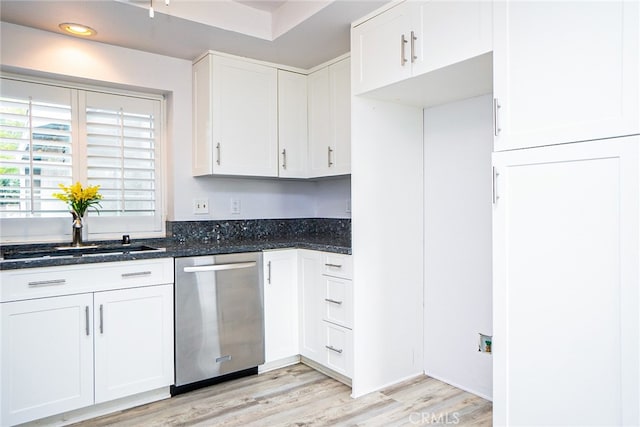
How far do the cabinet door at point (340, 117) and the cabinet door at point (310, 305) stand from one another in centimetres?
65

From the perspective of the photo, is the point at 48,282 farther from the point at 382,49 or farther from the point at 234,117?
the point at 382,49

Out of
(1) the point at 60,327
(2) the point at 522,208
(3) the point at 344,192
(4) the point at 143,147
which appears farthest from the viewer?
(3) the point at 344,192

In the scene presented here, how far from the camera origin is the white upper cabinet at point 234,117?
9.43 feet

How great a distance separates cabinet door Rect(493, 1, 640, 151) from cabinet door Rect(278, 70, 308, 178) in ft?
5.70

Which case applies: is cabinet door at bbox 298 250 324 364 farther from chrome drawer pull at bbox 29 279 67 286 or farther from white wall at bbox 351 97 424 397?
chrome drawer pull at bbox 29 279 67 286

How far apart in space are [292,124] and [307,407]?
1.95m

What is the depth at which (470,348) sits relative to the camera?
2.54 meters

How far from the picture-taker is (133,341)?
2.35 m

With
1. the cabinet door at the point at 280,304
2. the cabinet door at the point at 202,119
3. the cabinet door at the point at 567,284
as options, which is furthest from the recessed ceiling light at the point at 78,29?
the cabinet door at the point at 567,284

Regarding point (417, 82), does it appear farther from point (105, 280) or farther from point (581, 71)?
point (105, 280)

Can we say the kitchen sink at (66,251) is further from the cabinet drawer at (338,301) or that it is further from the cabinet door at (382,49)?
the cabinet door at (382,49)

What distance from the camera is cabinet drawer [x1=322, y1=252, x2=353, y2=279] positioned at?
2.50 meters

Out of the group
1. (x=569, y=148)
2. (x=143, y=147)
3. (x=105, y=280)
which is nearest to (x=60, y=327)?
(x=105, y=280)

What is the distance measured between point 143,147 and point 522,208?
2.49 metres
